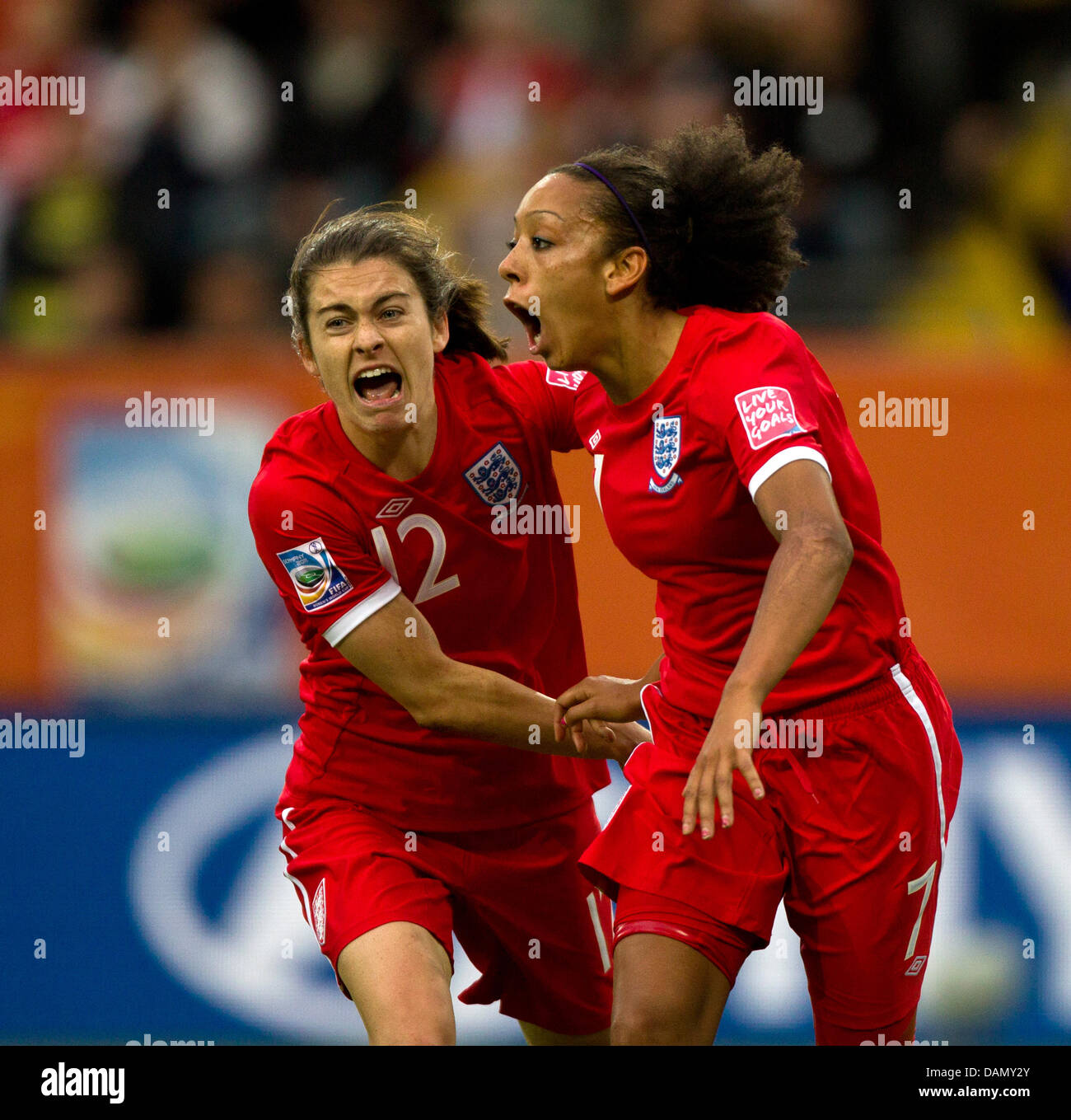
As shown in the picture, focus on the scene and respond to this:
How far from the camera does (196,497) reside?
5.87 meters

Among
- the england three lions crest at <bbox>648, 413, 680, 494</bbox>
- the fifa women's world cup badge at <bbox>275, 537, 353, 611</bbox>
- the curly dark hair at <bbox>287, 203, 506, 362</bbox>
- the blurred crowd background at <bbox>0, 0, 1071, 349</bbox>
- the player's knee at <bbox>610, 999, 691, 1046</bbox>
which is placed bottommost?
the player's knee at <bbox>610, 999, 691, 1046</bbox>

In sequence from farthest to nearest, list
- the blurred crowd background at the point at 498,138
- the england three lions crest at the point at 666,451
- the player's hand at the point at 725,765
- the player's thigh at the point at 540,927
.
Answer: the blurred crowd background at the point at 498,138, the player's thigh at the point at 540,927, the england three lions crest at the point at 666,451, the player's hand at the point at 725,765

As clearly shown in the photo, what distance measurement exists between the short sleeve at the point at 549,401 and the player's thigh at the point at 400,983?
1204 mm

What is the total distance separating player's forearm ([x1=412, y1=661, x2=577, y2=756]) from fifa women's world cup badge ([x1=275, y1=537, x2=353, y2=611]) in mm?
299

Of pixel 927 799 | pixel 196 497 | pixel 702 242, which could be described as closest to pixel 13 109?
pixel 196 497

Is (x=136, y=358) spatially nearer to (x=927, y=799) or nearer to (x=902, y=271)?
(x=902, y=271)

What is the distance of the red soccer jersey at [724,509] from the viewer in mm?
3203

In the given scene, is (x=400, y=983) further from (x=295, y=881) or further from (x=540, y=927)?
(x=540, y=927)

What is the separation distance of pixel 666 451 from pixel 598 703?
627mm

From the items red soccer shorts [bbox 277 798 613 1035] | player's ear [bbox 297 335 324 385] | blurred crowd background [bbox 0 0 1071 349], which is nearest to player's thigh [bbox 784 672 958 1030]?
red soccer shorts [bbox 277 798 613 1035]

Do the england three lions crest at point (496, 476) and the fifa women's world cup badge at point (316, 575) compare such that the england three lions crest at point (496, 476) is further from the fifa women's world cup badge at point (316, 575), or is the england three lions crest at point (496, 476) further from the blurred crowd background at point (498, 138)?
the blurred crowd background at point (498, 138)

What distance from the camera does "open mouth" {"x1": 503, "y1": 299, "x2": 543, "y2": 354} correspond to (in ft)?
11.4

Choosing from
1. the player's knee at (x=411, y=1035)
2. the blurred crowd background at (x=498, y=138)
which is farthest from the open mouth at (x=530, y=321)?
the blurred crowd background at (x=498, y=138)

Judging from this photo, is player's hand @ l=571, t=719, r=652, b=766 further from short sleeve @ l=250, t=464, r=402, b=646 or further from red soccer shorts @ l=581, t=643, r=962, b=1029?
short sleeve @ l=250, t=464, r=402, b=646
